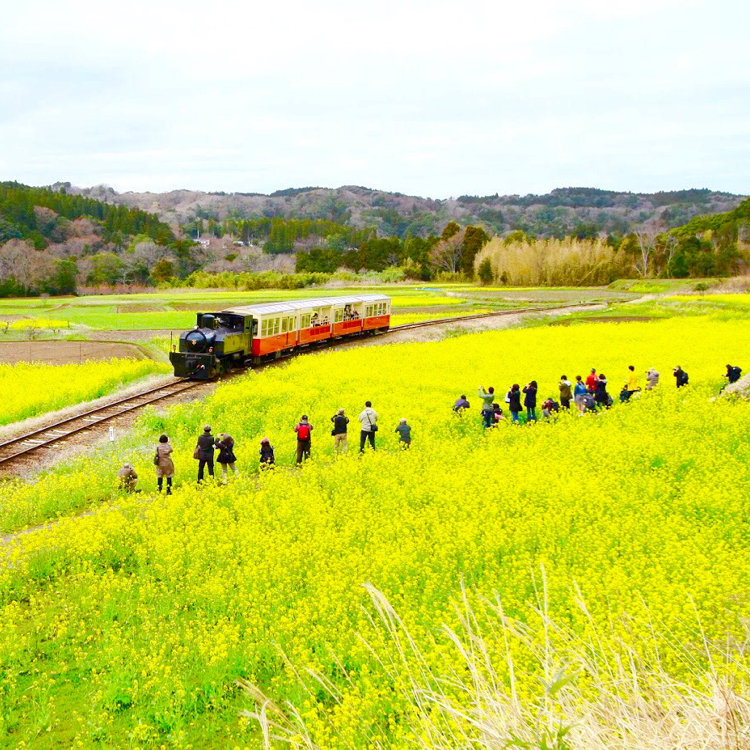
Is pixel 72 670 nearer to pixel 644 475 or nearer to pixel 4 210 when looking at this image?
pixel 644 475

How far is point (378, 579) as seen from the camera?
32.0 ft

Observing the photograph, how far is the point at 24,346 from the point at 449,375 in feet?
88.0

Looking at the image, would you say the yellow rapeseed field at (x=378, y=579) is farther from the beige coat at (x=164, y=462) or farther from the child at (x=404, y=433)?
the beige coat at (x=164, y=462)

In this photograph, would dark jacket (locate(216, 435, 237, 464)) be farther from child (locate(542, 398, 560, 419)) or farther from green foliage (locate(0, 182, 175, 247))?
green foliage (locate(0, 182, 175, 247))

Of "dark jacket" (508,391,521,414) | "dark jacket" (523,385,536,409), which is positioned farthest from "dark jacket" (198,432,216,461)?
"dark jacket" (523,385,536,409)

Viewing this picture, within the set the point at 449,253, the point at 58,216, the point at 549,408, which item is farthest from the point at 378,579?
the point at 58,216

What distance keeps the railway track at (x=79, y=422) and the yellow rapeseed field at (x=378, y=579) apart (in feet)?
6.92

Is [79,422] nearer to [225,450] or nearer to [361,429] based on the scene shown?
[225,450]

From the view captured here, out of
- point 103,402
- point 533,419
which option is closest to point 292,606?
point 533,419

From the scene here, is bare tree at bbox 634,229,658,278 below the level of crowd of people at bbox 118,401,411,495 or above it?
above

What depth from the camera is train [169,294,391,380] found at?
27.9m

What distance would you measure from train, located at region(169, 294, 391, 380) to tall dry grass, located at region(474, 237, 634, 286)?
5521cm

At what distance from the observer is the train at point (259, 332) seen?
2792cm

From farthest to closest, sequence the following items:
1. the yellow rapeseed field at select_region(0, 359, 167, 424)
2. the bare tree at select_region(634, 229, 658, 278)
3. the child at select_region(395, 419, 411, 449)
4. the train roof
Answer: the bare tree at select_region(634, 229, 658, 278)
the train roof
the yellow rapeseed field at select_region(0, 359, 167, 424)
the child at select_region(395, 419, 411, 449)
